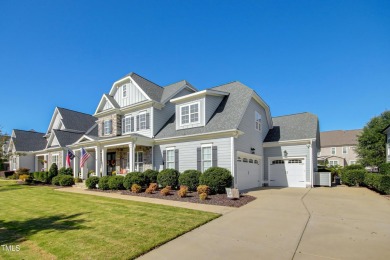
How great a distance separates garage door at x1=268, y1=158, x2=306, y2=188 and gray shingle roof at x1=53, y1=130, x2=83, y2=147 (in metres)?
22.5

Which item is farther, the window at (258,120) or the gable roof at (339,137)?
the gable roof at (339,137)

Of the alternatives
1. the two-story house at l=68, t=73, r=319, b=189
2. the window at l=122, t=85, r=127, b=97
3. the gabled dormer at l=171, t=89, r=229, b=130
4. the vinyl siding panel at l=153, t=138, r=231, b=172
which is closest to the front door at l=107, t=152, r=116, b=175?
the two-story house at l=68, t=73, r=319, b=189

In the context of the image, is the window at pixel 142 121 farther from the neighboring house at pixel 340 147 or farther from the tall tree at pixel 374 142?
the neighboring house at pixel 340 147

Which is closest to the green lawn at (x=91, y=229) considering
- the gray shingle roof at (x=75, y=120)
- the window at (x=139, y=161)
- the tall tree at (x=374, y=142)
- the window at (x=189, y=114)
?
the window at (x=189, y=114)

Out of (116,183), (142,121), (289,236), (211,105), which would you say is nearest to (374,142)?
(211,105)

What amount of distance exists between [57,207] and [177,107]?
1009cm

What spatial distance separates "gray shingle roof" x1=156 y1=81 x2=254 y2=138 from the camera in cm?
1416

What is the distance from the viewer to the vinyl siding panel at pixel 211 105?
1566 cm

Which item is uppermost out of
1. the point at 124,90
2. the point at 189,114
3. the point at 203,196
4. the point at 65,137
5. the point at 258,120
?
the point at 124,90

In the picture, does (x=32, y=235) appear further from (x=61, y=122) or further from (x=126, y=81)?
(x=61, y=122)

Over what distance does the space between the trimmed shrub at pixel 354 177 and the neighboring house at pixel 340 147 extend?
94.5ft

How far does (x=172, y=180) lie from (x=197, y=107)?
548 cm

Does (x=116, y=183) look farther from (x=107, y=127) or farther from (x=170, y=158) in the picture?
(x=107, y=127)

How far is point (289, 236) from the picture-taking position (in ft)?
19.1
